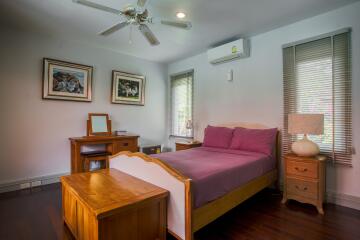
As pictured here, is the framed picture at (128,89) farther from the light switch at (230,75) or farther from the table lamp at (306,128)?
the table lamp at (306,128)

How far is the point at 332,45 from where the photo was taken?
8.28 ft

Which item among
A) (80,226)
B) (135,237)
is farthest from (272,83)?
(80,226)

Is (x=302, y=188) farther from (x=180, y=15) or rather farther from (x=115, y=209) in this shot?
(x=180, y=15)

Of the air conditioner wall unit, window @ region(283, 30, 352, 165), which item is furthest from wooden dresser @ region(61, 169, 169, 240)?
the air conditioner wall unit

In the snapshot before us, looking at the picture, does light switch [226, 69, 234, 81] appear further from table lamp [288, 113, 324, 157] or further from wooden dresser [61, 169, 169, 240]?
wooden dresser [61, 169, 169, 240]

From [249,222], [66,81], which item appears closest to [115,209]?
[249,222]

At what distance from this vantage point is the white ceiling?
2.38 metres

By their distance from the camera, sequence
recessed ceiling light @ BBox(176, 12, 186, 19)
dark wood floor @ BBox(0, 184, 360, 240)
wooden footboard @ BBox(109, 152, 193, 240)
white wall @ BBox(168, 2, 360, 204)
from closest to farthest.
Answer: wooden footboard @ BBox(109, 152, 193, 240)
dark wood floor @ BBox(0, 184, 360, 240)
white wall @ BBox(168, 2, 360, 204)
recessed ceiling light @ BBox(176, 12, 186, 19)

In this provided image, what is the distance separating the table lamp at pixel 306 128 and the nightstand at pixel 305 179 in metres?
0.08

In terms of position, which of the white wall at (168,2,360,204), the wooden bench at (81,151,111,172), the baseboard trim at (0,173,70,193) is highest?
the white wall at (168,2,360,204)

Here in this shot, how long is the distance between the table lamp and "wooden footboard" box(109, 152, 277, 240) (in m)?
0.88

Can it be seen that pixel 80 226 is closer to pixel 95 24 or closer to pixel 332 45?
pixel 95 24

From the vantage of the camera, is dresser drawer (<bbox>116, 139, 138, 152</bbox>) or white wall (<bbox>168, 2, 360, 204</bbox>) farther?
dresser drawer (<bbox>116, 139, 138, 152</bbox>)

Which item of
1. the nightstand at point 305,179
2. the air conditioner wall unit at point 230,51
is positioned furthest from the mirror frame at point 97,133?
the nightstand at point 305,179
